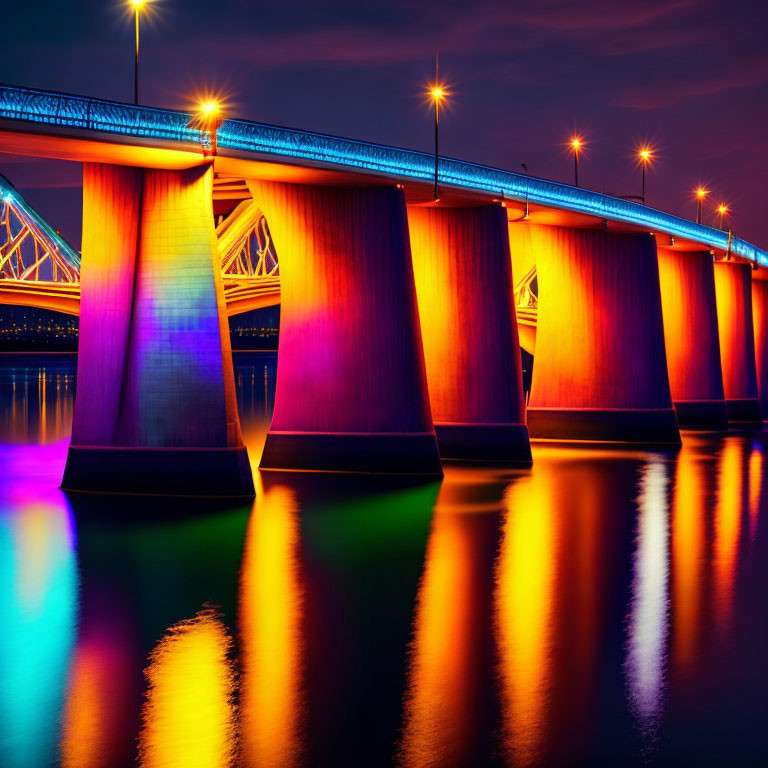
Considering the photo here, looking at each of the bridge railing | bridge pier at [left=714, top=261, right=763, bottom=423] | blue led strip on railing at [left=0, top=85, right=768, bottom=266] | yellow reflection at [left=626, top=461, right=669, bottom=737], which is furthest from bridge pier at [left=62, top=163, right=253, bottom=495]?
bridge pier at [left=714, top=261, right=763, bottom=423]

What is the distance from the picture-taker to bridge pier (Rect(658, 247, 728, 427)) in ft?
144

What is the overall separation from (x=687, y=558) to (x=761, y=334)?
42388 mm

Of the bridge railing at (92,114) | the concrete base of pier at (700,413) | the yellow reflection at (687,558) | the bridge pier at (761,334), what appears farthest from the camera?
the bridge pier at (761,334)

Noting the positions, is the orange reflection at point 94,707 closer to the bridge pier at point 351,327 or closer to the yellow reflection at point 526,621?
the yellow reflection at point 526,621

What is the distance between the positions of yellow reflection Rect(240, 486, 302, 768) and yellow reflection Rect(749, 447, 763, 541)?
296 inches

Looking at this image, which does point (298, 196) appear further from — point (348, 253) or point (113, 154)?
point (113, 154)

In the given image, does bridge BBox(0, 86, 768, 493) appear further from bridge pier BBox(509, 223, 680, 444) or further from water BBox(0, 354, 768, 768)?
water BBox(0, 354, 768, 768)

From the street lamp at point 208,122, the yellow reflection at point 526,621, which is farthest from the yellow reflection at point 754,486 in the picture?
the street lamp at point 208,122

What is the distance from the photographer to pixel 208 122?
2091cm

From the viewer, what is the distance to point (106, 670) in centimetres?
1095

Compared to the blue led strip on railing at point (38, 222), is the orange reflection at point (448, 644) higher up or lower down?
lower down

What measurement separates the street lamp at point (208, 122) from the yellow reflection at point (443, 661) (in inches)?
307

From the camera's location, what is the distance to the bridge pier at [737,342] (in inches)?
1956

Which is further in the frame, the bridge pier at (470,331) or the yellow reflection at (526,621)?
the bridge pier at (470,331)
